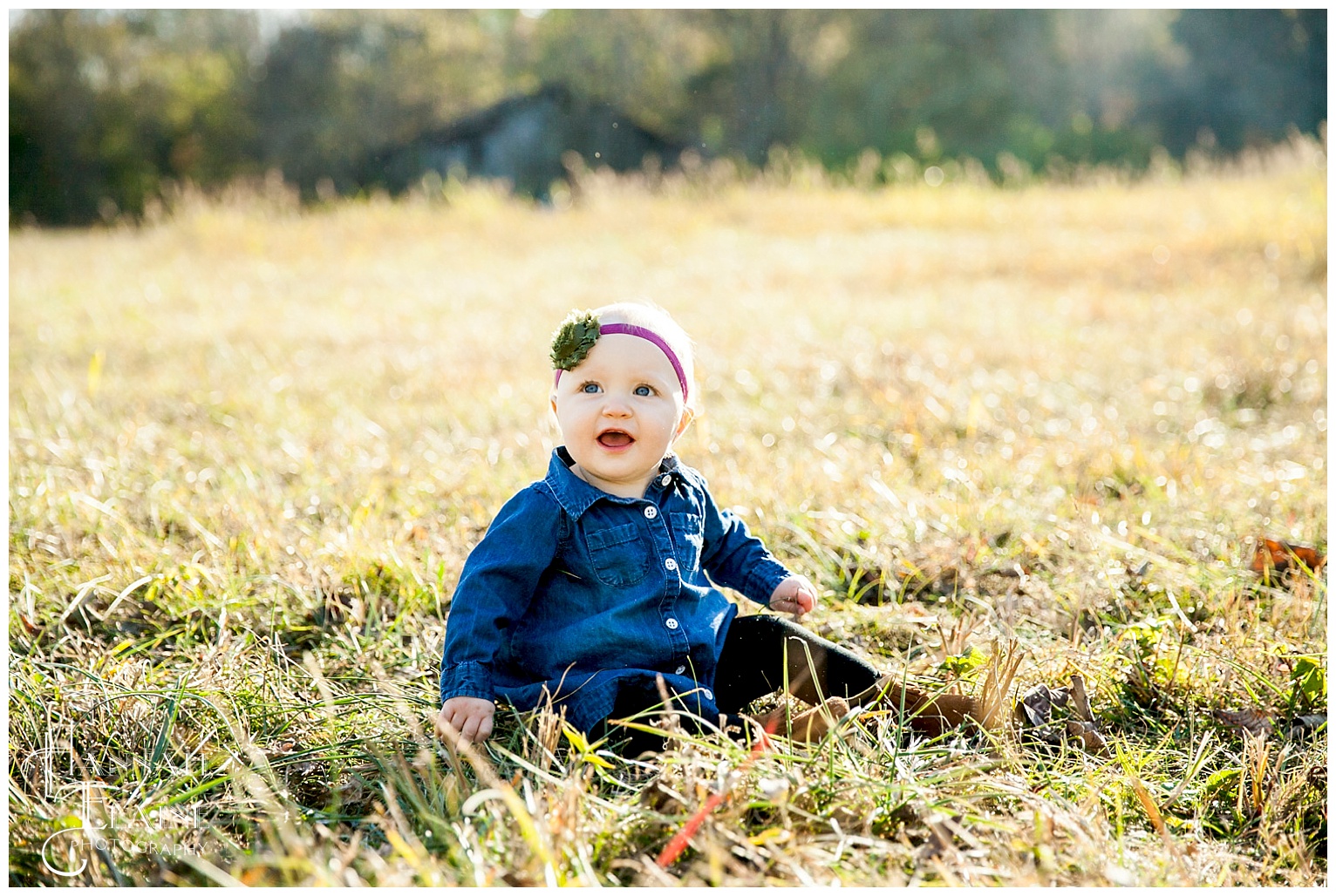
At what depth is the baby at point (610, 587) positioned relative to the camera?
1.91 meters

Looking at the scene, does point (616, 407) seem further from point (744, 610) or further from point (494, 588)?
point (744, 610)

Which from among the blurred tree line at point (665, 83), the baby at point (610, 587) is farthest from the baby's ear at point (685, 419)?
the blurred tree line at point (665, 83)

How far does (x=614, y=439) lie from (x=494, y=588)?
0.32 m

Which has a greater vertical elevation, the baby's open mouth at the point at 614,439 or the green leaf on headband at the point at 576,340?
the green leaf on headband at the point at 576,340

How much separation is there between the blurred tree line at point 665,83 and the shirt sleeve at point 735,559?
83.4 feet

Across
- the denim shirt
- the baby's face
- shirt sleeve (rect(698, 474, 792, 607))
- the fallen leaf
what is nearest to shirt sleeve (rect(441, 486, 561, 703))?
Result: the denim shirt

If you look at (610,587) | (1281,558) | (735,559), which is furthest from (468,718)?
(1281,558)

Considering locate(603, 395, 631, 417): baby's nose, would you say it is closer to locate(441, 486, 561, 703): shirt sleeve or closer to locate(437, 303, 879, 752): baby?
locate(437, 303, 879, 752): baby

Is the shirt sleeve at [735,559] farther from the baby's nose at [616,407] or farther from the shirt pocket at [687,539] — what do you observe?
the baby's nose at [616,407]

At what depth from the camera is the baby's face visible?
1952mm

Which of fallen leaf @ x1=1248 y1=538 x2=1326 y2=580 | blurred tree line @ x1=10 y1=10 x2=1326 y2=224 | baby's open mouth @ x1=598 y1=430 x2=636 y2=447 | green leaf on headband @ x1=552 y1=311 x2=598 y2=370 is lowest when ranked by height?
fallen leaf @ x1=1248 y1=538 x2=1326 y2=580

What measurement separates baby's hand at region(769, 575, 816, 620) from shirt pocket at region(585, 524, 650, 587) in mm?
298

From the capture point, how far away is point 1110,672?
2221 mm

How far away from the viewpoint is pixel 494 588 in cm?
193
